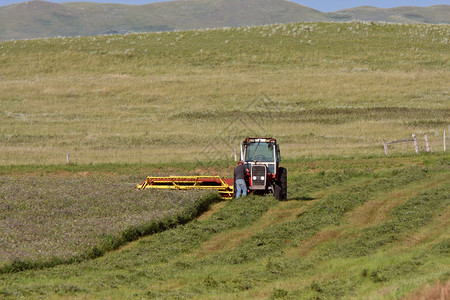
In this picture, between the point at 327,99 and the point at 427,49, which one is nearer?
the point at 327,99

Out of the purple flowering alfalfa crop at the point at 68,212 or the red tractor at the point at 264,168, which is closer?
the purple flowering alfalfa crop at the point at 68,212

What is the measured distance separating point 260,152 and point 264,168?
3.34ft

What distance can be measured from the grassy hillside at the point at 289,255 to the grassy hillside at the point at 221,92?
16761 millimetres

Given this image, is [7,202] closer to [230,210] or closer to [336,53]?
[230,210]

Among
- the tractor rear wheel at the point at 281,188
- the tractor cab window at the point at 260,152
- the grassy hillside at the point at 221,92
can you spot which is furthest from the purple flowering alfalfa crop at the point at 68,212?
the grassy hillside at the point at 221,92

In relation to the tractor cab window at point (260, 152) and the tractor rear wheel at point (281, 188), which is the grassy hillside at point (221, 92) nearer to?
the tractor cab window at point (260, 152)

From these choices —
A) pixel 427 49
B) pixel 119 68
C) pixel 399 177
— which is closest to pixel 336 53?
pixel 427 49

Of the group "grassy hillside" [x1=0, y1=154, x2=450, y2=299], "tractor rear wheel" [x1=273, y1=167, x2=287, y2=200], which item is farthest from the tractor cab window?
"grassy hillside" [x1=0, y1=154, x2=450, y2=299]

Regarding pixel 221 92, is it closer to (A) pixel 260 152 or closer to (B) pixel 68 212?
(A) pixel 260 152

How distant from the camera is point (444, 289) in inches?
339

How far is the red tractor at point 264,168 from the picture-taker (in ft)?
75.3

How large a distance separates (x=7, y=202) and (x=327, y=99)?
135 feet

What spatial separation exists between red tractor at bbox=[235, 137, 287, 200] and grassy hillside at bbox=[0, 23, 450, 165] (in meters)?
13.6

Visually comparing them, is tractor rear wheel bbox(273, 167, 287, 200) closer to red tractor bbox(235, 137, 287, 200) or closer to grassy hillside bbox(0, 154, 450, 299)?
red tractor bbox(235, 137, 287, 200)
